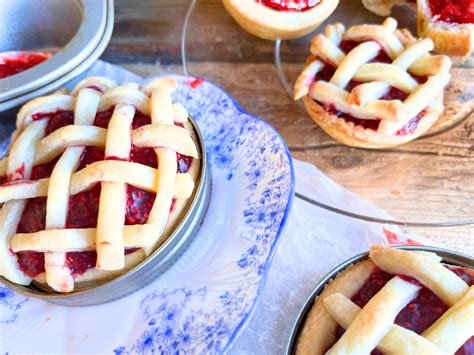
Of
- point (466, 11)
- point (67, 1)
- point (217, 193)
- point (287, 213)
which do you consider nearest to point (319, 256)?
point (287, 213)

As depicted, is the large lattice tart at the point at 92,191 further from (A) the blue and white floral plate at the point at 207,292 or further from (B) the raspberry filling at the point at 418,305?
(B) the raspberry filling at the point at 418,305

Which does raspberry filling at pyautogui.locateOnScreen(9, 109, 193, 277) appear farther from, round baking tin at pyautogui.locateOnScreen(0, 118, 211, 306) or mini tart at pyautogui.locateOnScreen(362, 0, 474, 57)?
mini tart at pyautogui.locateOnScreen(362, 0, 474, 57)

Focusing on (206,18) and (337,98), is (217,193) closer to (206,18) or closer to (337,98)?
(337,98)

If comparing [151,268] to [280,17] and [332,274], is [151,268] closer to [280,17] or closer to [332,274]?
[332,274]

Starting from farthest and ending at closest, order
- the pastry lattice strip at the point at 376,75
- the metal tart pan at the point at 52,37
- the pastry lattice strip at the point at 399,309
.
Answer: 1. the metal tart pan at the point at 52,37
2. the pastry lattice strip at the point at 376,75
3. the pastry lattice strip at the point at 399,309

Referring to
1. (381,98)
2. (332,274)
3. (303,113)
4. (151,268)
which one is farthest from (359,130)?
(151,268)

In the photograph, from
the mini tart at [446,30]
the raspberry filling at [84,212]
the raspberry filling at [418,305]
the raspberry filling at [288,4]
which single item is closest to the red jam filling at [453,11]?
the mini tart at [446,30]
